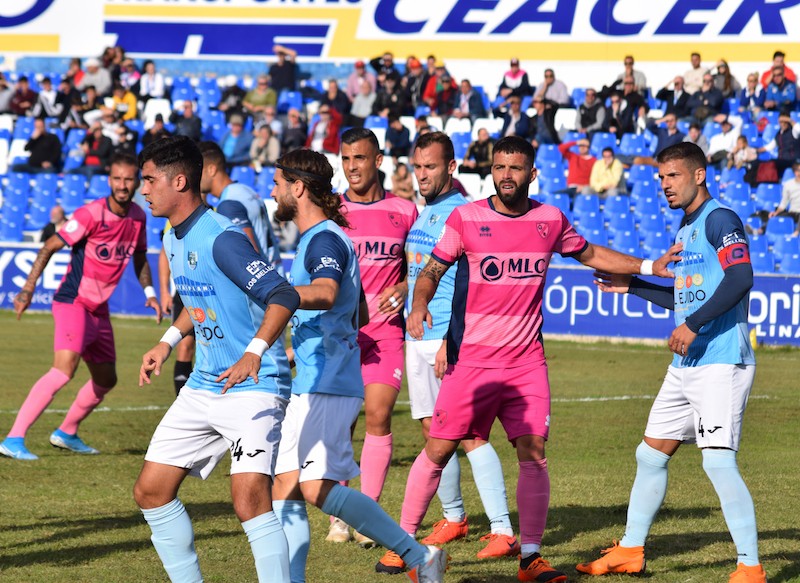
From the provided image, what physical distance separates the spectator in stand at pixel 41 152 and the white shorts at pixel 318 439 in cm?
2278

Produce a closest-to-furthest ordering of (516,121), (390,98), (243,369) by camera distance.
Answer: (243,369), (516,121), (390,98)

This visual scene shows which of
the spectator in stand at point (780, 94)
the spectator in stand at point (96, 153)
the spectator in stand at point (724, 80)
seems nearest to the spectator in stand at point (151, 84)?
the spectator in stand at point (96, 153)

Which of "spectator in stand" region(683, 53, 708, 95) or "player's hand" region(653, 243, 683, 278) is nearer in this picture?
"player's hand" region(653, 243, 683, 278)

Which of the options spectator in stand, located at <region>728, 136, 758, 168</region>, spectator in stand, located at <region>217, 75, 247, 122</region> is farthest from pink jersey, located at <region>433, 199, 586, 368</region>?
spectator in stand, located at <region>217, 75, 247, 122</region>

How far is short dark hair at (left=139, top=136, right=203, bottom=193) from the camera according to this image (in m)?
5.50

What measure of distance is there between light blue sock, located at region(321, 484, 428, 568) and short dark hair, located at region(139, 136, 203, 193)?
159cm

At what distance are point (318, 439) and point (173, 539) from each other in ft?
2.79

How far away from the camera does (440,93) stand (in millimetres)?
27125

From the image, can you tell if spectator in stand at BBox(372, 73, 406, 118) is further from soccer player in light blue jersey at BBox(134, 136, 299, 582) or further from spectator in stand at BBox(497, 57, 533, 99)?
soccer player in light blue jersey at BBox(134, 136, 299, 582)

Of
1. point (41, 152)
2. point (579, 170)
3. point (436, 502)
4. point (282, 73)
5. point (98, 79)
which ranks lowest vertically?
point (436, 502)

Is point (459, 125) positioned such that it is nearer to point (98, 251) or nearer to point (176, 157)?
point (98, 251)

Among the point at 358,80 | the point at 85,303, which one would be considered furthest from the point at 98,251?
the point at 358,80

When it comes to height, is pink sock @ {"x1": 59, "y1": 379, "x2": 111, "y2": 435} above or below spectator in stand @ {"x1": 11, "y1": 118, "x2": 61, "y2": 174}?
below

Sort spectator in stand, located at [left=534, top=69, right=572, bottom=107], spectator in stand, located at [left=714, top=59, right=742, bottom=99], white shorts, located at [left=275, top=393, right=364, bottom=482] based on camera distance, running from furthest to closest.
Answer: spectator in stand, located at [left=534, top=69, right=572, bottom=107] → spectator in stand, located at [left=714, top=59, right=742, bottom=99] → white shorts, located at [left=275, top=393, right=364, bottom=482]
